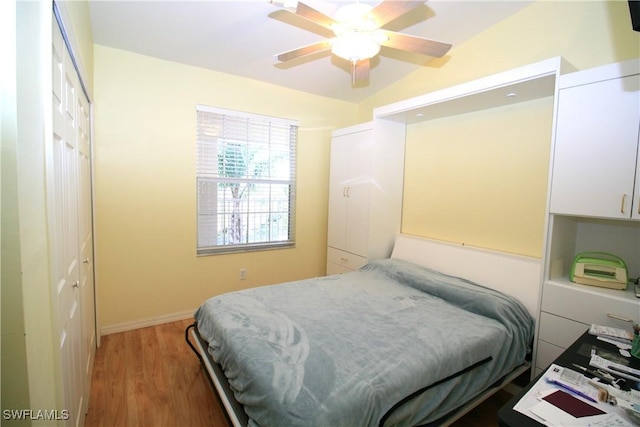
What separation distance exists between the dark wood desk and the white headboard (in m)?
0.57

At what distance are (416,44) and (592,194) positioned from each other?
1352mm

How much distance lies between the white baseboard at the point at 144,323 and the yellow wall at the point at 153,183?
1.2 inches

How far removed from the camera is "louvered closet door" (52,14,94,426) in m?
1.15

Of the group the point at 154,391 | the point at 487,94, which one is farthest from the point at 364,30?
the point at 154,391

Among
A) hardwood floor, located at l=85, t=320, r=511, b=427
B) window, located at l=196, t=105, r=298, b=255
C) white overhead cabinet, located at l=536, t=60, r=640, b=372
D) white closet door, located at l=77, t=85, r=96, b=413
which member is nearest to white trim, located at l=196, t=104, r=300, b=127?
window, located at l=196, t=105, r=298, b=255

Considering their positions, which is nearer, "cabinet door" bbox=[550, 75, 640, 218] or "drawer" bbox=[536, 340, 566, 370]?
"cabinet door" bbox=[550, 75, 640, 218]

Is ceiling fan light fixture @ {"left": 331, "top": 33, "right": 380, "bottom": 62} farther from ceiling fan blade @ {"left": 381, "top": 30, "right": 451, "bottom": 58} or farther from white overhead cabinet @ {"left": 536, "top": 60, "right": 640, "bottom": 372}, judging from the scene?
white overhead cabinet @ {"left": 536, "top": 60, "right": 640, "bottom": 372}

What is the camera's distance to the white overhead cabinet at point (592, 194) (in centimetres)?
157

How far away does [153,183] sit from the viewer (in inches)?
112

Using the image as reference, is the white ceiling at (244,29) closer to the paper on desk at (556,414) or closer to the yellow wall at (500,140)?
the yellow wall at (500,140)

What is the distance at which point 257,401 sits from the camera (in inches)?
50.6

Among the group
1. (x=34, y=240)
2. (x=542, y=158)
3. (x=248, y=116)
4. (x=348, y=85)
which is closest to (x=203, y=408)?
(x=34, y=240)
